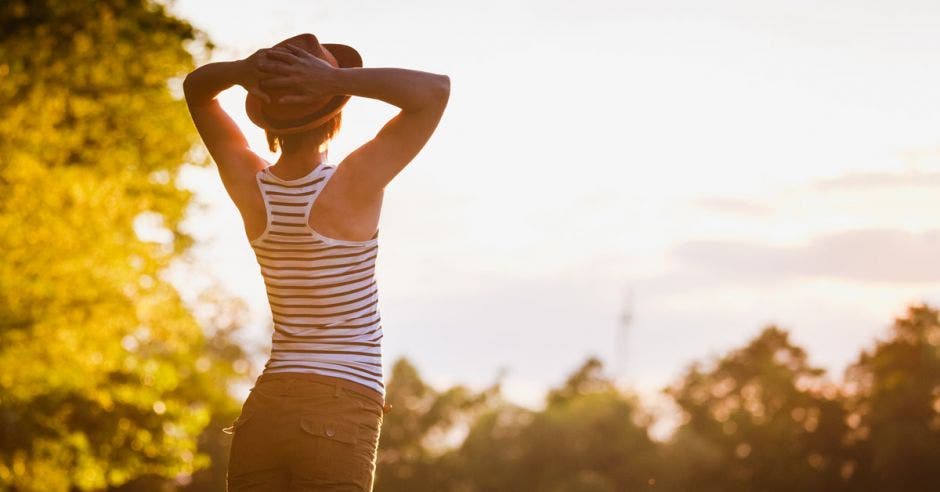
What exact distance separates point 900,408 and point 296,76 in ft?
197

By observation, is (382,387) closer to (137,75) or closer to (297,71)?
(297,71)

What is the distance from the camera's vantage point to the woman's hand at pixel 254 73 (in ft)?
14.5

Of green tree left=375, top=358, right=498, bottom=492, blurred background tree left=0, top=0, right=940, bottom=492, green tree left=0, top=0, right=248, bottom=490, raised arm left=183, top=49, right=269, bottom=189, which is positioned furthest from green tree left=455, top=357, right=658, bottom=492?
raised arm left=183, top=49, right=269, bottom=189

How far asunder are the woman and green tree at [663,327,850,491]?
184ft

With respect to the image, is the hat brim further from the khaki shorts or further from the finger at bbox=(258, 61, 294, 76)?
the khaki shorts

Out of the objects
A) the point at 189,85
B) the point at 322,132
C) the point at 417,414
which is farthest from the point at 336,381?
the point at 417,414

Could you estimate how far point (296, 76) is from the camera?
14.3ft

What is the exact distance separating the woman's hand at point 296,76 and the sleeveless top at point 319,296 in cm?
24

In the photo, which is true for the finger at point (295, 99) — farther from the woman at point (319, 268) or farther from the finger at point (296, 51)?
the finger at point (296, 51)

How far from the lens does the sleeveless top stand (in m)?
4.30

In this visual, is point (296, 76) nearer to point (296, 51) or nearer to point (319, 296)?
point (296, 51)

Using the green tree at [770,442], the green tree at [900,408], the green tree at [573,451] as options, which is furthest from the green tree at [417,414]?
the green tree at [900,408]

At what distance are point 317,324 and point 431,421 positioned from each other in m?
78.8

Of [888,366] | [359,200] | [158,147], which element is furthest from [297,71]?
[888,366]
